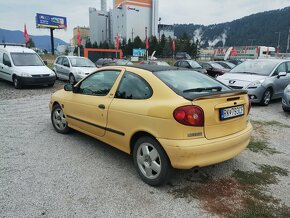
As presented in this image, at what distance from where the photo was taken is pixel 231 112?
3523 millimetres

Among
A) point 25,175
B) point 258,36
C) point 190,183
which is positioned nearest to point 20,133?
point 25,175

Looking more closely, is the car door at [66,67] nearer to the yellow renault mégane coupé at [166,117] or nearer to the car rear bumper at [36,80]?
the car rear bumper at [36,80]

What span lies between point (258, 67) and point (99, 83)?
7.40 m

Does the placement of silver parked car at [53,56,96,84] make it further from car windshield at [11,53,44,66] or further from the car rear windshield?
the car rear windshield

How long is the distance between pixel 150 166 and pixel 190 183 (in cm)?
60

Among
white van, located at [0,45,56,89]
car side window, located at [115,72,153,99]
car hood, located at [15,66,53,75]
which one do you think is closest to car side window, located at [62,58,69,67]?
white van, located at [0,45,56,89]

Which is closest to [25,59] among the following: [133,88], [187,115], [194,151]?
[133,88]

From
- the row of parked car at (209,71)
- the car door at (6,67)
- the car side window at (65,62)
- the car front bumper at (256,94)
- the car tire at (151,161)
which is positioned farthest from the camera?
the car side window at (65,62)

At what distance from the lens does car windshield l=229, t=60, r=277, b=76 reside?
9.66m

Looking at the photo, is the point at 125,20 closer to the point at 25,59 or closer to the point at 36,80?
the point at 25,59

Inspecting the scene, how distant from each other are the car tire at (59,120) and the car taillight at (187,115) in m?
2.98

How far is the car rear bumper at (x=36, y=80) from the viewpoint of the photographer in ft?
39.9

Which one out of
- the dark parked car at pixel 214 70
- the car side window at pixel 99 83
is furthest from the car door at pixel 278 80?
the dark parked car at pixel 214 70

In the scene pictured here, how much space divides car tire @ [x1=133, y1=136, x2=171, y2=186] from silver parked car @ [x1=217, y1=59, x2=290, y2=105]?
20.6ft
